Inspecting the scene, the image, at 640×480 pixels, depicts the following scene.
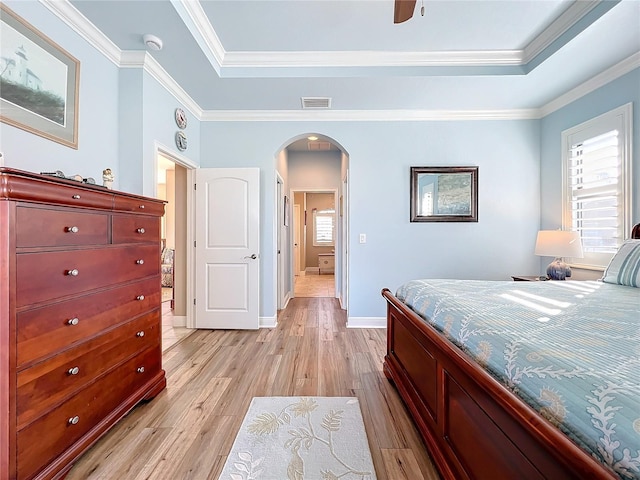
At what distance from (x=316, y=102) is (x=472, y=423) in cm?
332

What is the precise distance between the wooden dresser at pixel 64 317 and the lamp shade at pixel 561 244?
3.62m

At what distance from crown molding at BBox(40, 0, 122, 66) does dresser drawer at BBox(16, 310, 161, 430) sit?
2.07m

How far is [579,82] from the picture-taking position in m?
2.99

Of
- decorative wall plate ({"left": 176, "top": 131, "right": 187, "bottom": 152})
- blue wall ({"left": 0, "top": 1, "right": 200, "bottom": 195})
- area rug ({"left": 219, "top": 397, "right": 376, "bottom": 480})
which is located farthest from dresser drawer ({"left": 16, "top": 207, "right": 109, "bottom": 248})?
decorative wall plate ({"left": 176, "top": 131, "right": 187, "bottom": 152})

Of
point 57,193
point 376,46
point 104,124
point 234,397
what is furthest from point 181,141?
point 234,397

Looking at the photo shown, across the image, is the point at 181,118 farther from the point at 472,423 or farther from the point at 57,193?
the point at 472,423

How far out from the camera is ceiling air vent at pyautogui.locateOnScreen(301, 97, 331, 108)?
10.9 ft

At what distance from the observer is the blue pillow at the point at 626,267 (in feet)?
6.48

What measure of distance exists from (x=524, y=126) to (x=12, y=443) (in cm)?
504

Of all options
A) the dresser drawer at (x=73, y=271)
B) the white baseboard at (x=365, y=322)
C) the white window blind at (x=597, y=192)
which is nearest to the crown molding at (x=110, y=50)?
the dresser drawer at (x=73, y=271)

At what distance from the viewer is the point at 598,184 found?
2.91 m

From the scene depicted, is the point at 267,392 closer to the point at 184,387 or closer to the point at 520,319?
the point at 184,387

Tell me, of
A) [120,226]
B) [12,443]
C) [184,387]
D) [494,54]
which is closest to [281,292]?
[184,387]

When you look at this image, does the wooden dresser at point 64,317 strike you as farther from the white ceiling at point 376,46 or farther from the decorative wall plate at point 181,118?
the decorative wall plate at point 181,118
